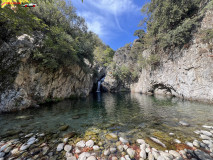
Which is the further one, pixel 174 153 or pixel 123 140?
pixel 123 140

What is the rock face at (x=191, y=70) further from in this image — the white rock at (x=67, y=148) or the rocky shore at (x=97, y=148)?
the white rock at (x=67, y=148)

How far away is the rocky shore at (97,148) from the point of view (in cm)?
223

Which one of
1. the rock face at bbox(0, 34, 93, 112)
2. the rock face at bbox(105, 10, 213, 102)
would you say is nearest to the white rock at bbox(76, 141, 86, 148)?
the rock face at bbox(0, 34, 93, 112)

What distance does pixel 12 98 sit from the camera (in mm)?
6160

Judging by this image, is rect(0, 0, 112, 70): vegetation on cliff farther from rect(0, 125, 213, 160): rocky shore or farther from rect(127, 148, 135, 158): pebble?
rect(127, 148, 135, 158): pebble

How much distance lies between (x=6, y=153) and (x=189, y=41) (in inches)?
725

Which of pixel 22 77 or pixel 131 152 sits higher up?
pixel 22 77

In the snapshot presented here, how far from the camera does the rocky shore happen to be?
223 cm

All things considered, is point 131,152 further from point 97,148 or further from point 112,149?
point 97,148

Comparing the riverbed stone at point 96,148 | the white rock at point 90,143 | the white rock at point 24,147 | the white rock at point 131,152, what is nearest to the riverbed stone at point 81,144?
the white rock at point 90,143

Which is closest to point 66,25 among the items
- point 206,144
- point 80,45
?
point 80,45

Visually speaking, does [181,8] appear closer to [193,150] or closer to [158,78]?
[158,78]

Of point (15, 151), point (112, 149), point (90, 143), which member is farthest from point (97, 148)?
point (15, 151)

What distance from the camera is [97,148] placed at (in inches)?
103
